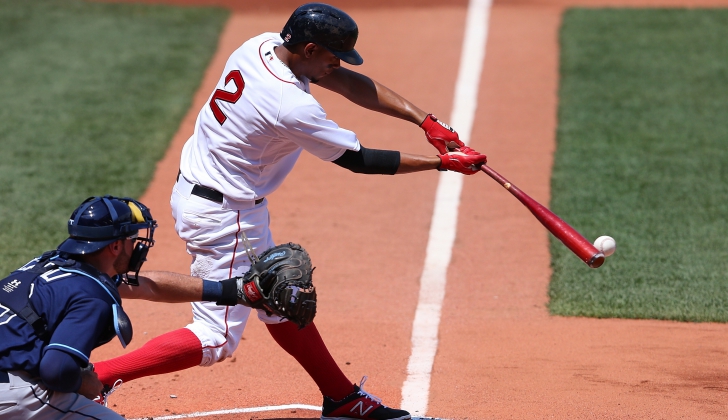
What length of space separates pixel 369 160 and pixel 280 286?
79cm

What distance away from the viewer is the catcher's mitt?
11.9 ft

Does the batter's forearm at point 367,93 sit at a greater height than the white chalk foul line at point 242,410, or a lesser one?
greater

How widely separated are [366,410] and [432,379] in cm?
71

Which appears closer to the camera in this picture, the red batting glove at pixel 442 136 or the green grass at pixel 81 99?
the red batting glove at pixel 442 136

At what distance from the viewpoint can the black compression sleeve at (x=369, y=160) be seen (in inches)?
158

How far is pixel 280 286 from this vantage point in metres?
3.60

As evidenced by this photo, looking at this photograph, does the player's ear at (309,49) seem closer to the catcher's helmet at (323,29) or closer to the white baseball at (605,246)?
the catcher's helmet at (323,29)

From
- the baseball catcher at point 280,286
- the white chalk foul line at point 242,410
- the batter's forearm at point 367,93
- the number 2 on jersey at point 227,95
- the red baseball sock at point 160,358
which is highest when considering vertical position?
the batter's forearm at point 367,93

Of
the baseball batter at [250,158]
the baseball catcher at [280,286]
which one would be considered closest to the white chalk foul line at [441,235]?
the baseball batter at [250,158]

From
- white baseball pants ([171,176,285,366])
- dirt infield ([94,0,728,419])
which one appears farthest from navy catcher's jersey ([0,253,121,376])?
dirt infield ([94,0,728,419])

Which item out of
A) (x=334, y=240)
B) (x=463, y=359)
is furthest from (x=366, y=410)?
(x=334, y=240)

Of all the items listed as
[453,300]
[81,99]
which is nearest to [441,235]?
[453,300]

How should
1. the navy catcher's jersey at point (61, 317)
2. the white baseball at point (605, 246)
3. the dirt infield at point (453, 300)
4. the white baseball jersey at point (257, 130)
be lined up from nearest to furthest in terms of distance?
1. the navy catcher's jersey at point (61, 317)
2. the white baseball jersey at point (257, 130)
3. the white baseball at point (605, 246)
4. the dirt infield at point (453, 300)

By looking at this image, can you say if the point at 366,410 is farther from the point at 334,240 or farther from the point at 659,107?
the point at 659,107
